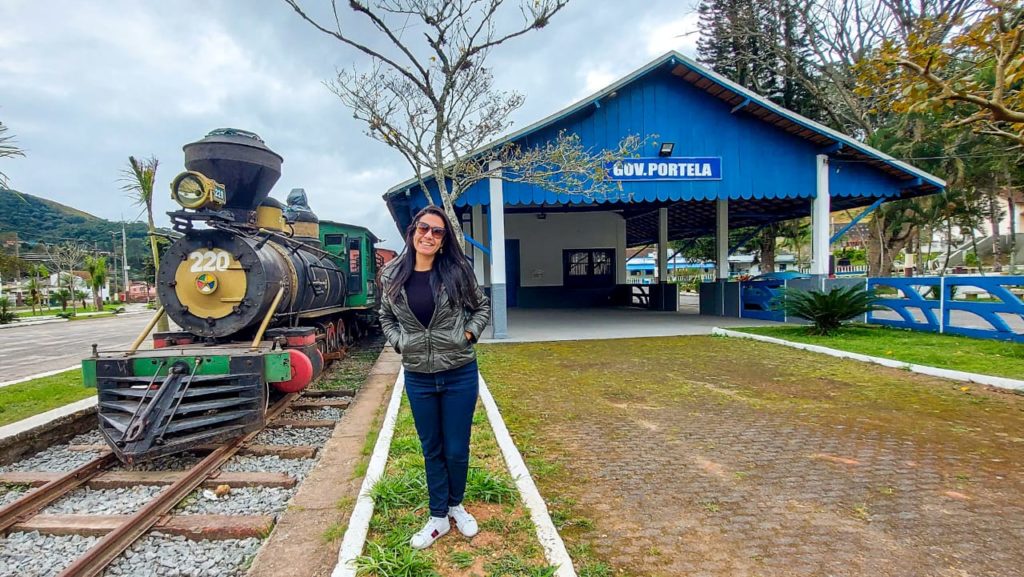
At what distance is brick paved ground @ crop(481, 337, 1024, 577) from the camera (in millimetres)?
2643

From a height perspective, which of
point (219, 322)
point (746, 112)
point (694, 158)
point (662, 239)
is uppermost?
point (746, 112)

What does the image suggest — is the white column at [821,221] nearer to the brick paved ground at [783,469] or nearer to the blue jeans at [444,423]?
the brick paved ground at [783,469]

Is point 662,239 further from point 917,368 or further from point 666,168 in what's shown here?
point 917,368

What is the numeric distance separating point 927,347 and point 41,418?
11927mm

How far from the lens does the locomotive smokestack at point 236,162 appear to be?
595 cm

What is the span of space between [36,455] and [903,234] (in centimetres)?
2701

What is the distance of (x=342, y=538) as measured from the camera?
2.86 metres

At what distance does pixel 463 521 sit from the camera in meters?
2.77

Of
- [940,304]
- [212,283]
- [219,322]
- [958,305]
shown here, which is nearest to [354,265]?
[219,322]

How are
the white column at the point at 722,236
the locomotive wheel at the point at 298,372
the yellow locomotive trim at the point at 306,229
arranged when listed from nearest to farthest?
the locomotive wheel at the point at 298,372 < the yellow locomotive trim at the point at 306,229 < the white column at the point at 722,236

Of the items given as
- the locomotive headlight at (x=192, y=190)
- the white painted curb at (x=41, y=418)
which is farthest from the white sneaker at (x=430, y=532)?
the white painted curb at (x=41, y=418)

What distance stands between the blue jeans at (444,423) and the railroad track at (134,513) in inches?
50.6

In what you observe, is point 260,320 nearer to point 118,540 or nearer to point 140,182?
point 118,540

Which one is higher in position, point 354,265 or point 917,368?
point 354,265
